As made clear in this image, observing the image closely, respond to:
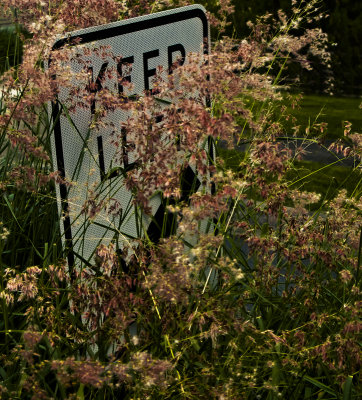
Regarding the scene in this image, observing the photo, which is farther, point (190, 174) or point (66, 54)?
point (190, 174)

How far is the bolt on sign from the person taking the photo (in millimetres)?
2334

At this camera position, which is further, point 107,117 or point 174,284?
point 107,117

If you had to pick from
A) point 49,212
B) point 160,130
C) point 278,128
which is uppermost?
point 160,130

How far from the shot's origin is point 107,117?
254 cm

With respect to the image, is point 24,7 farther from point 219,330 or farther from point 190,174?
point 219,330

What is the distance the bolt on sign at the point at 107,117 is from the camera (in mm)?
2334

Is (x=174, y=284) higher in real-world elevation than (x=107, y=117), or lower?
lower

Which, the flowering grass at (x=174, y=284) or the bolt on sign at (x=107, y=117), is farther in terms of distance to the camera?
the bolt on sign at (x=107, y=117)

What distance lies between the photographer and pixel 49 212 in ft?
10.2

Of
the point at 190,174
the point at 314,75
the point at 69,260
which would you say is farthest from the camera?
the point at 314,75

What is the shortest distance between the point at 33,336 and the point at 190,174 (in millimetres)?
1389

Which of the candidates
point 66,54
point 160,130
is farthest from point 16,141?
point 160,130

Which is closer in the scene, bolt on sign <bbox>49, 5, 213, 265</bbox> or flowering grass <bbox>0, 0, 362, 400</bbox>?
flowering grass <bbox>0, 0, 362, 400</bbox>

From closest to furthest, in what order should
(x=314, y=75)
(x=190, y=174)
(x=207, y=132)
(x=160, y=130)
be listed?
(x=207, y=132) < (x=160, y=130) < (x=190, y=174) < (x=314, y=75)
